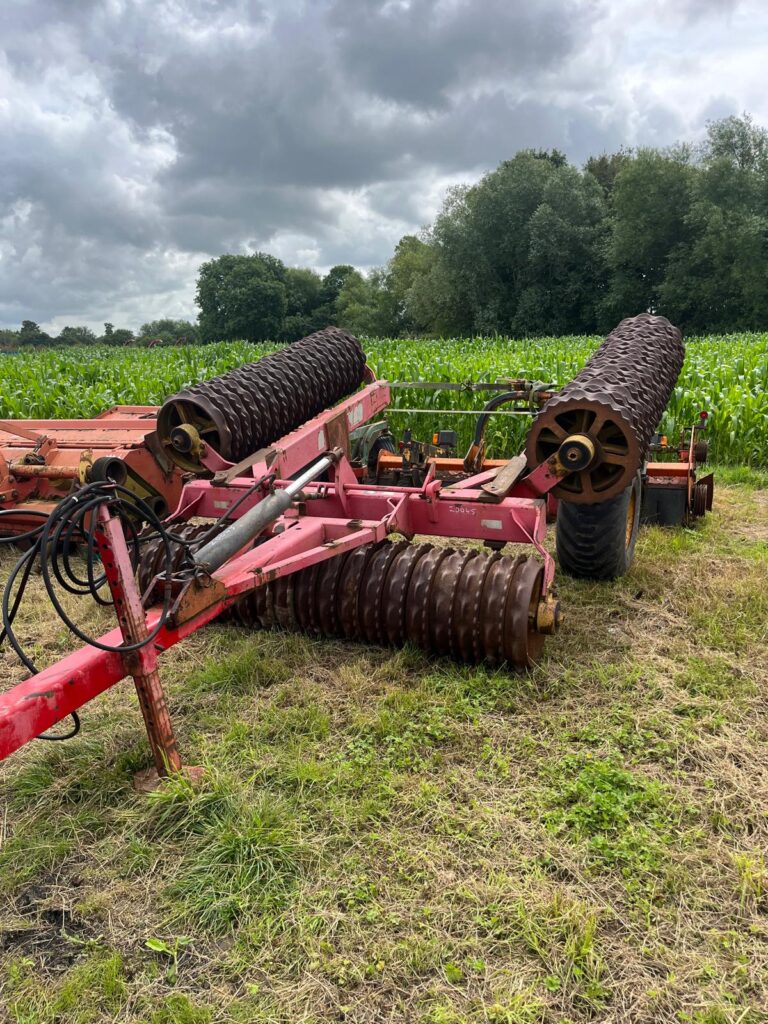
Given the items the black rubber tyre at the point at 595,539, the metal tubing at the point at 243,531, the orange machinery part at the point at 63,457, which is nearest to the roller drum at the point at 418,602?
the metal tubing at the point at 243,531

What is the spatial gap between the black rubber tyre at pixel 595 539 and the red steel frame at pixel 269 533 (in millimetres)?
595

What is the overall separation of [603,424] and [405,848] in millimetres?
2292

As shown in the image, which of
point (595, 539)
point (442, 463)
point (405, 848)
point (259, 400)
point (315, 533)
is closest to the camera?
point (405, 848)

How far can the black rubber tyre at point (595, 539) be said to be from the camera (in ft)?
15.1

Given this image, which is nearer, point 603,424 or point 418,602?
point 603,424

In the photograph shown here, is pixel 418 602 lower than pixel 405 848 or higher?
higher

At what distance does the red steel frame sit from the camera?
100 inches

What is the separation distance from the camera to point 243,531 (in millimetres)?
3314

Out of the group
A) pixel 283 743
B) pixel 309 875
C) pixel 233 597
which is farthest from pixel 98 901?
pixel 233 597

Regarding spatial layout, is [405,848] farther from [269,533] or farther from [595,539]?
[595,539]

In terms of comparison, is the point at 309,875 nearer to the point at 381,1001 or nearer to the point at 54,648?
the point at 381,1001

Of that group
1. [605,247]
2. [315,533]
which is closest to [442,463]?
[315,533]

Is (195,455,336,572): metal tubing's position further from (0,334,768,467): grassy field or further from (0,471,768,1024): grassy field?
(0,334,768,467): grassy field

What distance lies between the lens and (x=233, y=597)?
317 centimetres
